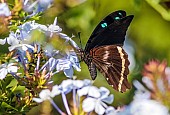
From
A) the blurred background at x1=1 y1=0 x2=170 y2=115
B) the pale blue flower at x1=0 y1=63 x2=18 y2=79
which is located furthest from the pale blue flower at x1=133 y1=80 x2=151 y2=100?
the pale blue flower at x1=0 y1=63 x2=18 y2=79

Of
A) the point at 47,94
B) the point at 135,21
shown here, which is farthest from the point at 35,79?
the point at 135,21

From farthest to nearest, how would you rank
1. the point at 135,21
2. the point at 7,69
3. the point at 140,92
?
the point at 135,21 → the point at 140,92 → the point at 7,69

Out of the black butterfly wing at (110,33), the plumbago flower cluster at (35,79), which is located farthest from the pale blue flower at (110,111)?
the black butterfly wing at (110,33)

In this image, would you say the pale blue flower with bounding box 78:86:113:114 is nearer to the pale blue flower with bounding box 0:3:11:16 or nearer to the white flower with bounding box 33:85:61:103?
the white flower with bounding box 33:85:61:103

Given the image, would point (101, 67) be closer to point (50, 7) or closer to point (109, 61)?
point (109, 61)

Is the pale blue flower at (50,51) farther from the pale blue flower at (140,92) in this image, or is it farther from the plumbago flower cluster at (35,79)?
the pale blue flower at (140,92)

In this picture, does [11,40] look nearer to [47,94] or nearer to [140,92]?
[47,94]
